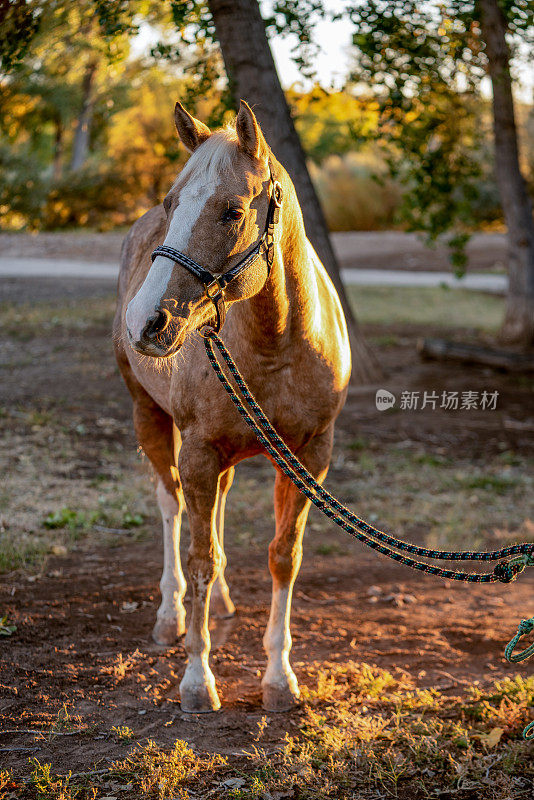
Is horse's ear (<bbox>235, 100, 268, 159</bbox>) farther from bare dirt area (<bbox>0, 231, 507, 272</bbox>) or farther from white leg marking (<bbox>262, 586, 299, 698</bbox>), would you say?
bare dirt area (<bbox>0, 231, 507, 272</bbox>)

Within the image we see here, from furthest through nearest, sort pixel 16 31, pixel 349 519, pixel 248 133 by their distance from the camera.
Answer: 1. pixel 16 31
2. pixel 349 519
3. pixel 248 133

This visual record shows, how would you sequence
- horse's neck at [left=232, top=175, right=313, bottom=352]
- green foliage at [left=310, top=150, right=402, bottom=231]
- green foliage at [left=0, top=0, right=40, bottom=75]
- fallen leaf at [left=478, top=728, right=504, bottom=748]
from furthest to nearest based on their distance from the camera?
green foliage at [left=310, top=150, right=402, bottom=231], green foliage at [left=0, top=0, right=40, bottom=75], fallen leaf at [left=478, top=728, right=504, bottom=748], horse's neck at [left=232, top=175, right=313, bottom=352]

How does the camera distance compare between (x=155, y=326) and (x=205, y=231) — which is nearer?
(x=155, y=326)

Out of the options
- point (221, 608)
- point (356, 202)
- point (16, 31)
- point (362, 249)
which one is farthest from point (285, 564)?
point (356, 202)

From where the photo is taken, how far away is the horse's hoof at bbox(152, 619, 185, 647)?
419cm

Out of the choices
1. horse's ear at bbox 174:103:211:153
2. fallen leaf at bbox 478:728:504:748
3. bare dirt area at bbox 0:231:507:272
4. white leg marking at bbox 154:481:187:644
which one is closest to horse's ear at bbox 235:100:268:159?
horse's ear at bbox 174:103:211:153

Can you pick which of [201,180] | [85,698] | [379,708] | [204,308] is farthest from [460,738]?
[201,180]

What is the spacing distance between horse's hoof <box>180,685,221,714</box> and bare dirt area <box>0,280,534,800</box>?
5 cm

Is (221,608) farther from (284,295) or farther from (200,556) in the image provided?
(284,295)

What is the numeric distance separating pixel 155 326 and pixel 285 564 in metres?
1.66

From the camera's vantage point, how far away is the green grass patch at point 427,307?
50.5ft

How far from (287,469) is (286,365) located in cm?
44

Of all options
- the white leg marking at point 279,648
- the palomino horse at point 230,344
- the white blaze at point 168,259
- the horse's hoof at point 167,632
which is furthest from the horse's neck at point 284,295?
the horse's hoof at point 167,632

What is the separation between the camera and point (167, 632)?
4207 millimetres
